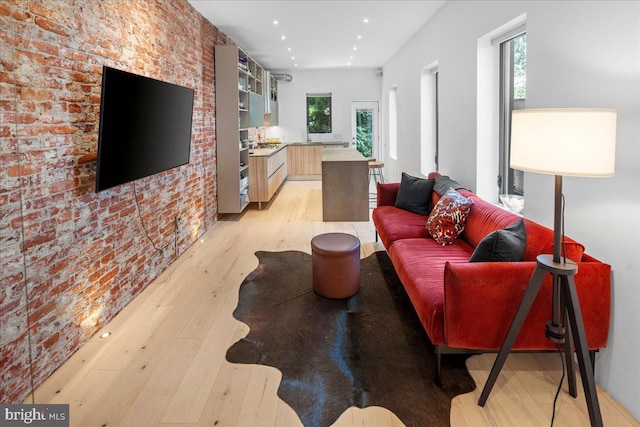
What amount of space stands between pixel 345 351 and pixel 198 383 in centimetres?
88

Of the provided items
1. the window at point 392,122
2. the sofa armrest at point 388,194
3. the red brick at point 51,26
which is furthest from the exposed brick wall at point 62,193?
the window at point 392,122

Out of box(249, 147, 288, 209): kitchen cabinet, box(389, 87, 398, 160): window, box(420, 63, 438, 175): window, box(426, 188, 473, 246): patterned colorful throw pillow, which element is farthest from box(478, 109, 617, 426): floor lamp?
box(389, 87, 398, 160): window

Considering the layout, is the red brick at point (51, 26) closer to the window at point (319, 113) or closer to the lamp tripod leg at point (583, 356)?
the lamp tripod leg at point (583, 356)

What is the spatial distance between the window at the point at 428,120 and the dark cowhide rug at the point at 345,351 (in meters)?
3.07

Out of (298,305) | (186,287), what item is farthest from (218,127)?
(298,305)

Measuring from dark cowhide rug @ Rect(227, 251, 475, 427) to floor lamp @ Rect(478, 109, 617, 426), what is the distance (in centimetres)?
42

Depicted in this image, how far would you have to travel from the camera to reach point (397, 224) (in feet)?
13.4

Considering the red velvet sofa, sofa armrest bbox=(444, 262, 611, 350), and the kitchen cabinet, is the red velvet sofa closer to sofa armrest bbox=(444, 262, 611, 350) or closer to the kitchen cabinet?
sofa armrest bbox=(444, 262, 611, 350)

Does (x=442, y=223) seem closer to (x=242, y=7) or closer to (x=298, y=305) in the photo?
(x=298, y=305)

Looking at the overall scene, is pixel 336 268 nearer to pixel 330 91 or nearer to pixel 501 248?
pixel 501 248

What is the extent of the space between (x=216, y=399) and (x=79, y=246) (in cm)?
134

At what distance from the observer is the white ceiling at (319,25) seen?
5.10 meters

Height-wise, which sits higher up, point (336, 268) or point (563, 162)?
→ point (563, 162)

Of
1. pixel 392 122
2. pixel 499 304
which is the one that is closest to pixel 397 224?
pixel 499 304
